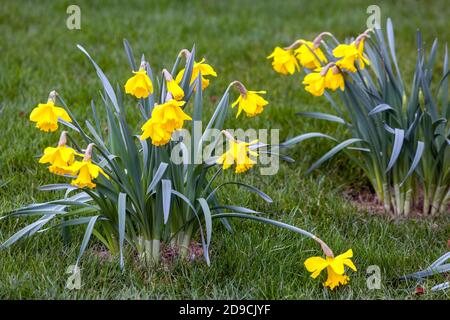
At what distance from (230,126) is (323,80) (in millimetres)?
1207

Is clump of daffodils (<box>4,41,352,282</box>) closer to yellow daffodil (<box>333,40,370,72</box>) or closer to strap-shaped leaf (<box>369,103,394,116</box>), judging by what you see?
yellow daffodil (<box>333,40,370,72</box>)

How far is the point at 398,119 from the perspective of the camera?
135 inches

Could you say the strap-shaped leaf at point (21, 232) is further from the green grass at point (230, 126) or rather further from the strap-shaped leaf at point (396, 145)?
the strap-shaped leaf at point (396, 145)

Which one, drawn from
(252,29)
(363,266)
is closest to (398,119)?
(363,266)

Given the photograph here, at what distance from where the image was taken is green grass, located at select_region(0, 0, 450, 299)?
2.69 meters

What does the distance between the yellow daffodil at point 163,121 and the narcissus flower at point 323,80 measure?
81cm

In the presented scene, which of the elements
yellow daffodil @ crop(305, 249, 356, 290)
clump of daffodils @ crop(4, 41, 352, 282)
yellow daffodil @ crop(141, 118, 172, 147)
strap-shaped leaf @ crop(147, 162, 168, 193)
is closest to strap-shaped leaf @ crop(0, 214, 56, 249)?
clump of daffodils @ crop(4, 41, 352, 282)

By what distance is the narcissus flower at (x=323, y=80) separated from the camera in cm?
299

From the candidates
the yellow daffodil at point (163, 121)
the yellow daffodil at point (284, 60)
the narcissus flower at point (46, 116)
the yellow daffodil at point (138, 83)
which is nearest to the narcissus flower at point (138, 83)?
the yellow daffodil at point (138, 83)

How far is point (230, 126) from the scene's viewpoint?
4125mm

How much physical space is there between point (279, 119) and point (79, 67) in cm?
160

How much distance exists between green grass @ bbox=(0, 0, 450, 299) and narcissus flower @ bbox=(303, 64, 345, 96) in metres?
0.63

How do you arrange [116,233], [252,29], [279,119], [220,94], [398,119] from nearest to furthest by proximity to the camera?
[116,233]
[398,119]
[279,119]
[220,94]
[252,29]
